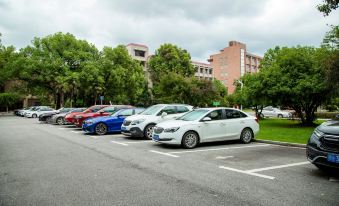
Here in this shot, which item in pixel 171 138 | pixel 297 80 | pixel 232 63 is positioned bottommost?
pixel 171 138

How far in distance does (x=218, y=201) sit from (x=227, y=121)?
6964 mm

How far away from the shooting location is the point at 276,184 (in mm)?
5691

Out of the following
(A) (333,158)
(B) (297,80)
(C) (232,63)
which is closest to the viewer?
(A) (333,158)

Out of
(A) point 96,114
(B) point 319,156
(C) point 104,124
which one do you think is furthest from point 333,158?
(A) point 96,114

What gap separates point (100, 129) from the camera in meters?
15.4

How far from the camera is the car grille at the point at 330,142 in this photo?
580 cm

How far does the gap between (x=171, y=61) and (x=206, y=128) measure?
4212 centimetres

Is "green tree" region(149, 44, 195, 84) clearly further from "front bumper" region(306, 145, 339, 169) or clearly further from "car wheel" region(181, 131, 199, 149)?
"front bumper" region(306, 145, 339, 169)

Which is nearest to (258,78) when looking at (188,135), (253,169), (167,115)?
(167,115)

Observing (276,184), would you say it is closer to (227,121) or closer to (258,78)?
(227,121)

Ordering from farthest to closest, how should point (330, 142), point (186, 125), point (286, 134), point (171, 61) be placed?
point (171, 61), point (286, 134), point (186, 125), point (330, 142)

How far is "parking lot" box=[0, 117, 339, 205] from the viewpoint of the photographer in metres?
4.97

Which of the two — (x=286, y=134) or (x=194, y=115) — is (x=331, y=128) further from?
(x=286, y=134)

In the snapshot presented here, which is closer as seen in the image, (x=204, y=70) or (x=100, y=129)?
(x=100, y=129)
